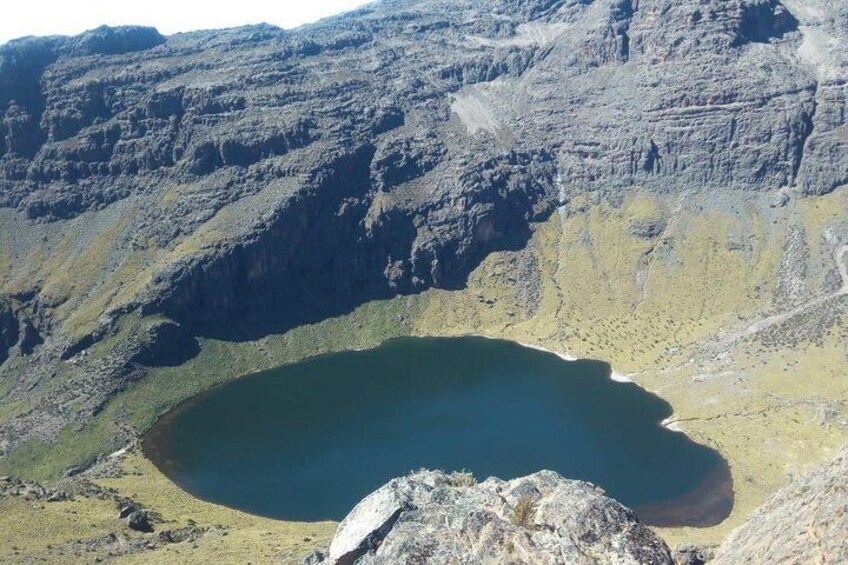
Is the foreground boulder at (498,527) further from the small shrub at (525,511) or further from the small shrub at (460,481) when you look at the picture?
the small shrub at (460,481)

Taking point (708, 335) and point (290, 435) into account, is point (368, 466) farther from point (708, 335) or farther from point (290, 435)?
point (708, 335)

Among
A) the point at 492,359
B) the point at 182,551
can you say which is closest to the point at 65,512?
the point at 182,551

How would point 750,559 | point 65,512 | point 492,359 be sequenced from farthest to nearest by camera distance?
1. point 492,359
2. point 65,512
3. point 750,559

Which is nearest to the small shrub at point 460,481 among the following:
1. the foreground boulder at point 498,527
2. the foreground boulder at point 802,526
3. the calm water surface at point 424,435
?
the foreground boulder at point 498,527

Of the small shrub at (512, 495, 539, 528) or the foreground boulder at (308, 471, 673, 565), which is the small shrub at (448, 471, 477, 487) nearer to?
the foreground boulder at (308, 471, 673, 565)

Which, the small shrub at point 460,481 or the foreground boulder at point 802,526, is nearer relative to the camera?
the foreground boulder at point 802,526
